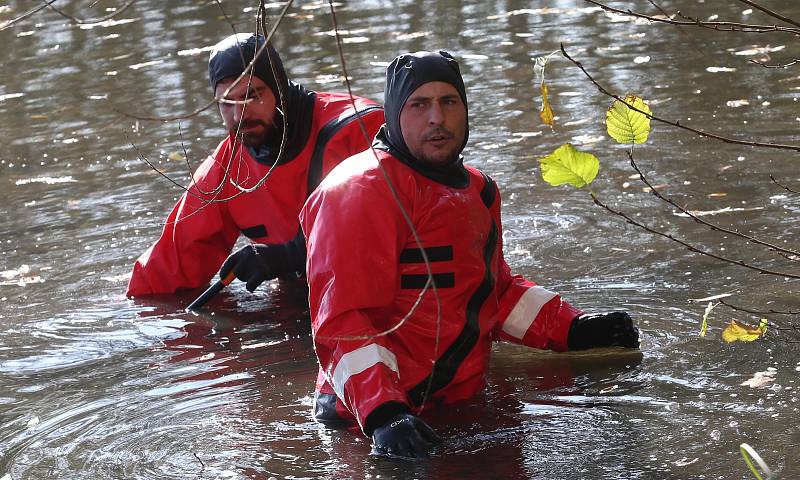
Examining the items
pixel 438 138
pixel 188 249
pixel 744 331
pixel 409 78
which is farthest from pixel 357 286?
pixel 188 249

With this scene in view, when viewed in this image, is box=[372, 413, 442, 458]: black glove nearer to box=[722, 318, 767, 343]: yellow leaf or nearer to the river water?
the river water

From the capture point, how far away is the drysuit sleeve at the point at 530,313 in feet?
17.2

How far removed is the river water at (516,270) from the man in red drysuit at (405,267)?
0.55 feet

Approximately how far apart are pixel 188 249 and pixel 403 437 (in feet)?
9.40

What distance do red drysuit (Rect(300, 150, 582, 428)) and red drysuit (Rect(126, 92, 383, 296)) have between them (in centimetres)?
146

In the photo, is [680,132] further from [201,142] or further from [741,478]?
[741,478]

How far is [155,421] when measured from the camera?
16.7 ft

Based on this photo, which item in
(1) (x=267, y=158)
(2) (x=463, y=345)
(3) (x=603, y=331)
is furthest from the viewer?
(1) (x=267, y=158)

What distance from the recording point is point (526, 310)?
17.2 feet

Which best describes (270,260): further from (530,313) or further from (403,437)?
(403,437)

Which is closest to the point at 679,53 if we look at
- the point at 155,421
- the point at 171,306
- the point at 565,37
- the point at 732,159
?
the point at 565,37

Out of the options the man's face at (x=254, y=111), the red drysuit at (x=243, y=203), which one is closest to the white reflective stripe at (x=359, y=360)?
the red drysuit at (x=243, y=203)

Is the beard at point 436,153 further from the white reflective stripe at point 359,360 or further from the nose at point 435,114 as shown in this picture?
the white reflective stripe at point 359,360

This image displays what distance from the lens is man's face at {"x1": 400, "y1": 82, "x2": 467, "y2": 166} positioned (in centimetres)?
469
